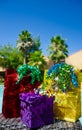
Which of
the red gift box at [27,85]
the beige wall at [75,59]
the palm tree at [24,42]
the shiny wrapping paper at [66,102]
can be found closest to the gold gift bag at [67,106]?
the shiny wrapping paper at [66,102]

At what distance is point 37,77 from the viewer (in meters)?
5.39

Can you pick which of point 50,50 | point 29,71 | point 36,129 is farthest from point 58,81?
point 50,50

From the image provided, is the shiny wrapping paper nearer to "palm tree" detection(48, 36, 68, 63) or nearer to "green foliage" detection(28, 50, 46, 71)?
"green foliage" detection(28, 50, 46, 71)

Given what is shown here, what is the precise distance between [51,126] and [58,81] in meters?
1.00

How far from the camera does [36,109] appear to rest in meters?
4.85

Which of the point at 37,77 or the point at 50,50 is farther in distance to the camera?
the point at 50,50

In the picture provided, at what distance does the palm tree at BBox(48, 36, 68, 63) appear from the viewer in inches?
1325

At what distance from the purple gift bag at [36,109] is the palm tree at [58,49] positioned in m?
28.5

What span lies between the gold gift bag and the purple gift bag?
25cm

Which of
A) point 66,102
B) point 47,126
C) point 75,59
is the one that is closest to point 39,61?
point 75,59

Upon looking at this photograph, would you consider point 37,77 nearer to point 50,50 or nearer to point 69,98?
point 69,98

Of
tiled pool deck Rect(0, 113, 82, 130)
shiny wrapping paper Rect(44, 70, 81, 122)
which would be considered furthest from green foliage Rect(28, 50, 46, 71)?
tiled pool deck Rect(0, 113, 82, 130)

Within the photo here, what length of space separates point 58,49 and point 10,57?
7.41 metres

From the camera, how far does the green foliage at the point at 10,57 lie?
35219mm
